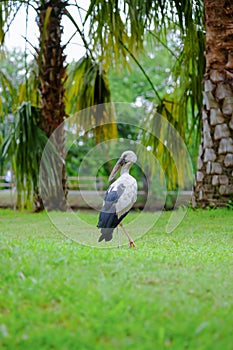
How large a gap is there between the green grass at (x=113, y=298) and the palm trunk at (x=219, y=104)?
110 inches

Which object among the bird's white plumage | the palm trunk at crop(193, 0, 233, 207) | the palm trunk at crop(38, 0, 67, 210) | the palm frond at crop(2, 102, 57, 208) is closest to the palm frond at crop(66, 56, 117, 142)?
the palm trunk at crop(38, 0, 67, 210)

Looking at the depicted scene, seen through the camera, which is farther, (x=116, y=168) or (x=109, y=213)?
(x=116, y=168)

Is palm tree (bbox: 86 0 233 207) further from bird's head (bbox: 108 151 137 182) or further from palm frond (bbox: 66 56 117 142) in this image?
bird's head (bbox: 108 151 137 182)

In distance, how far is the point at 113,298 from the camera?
9.64ft

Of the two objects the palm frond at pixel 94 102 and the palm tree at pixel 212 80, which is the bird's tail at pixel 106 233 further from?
Result: the palm frond at pixel 94 102

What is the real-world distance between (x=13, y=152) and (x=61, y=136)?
1.14m

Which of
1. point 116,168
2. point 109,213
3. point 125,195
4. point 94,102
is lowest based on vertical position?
point 109,213

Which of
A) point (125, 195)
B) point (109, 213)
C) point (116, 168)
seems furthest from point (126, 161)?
point (109, 213)

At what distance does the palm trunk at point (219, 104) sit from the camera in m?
7.04

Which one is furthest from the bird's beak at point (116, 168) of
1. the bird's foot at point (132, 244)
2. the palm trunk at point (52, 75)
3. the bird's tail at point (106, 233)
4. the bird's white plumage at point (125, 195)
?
the palm trunk at point (52, 75)

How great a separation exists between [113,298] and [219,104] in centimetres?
460

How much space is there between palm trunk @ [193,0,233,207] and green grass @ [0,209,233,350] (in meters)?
2.79

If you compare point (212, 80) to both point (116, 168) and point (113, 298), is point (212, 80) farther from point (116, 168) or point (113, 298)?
point (113, 298)

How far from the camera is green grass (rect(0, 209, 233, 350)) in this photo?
2.50 metres
